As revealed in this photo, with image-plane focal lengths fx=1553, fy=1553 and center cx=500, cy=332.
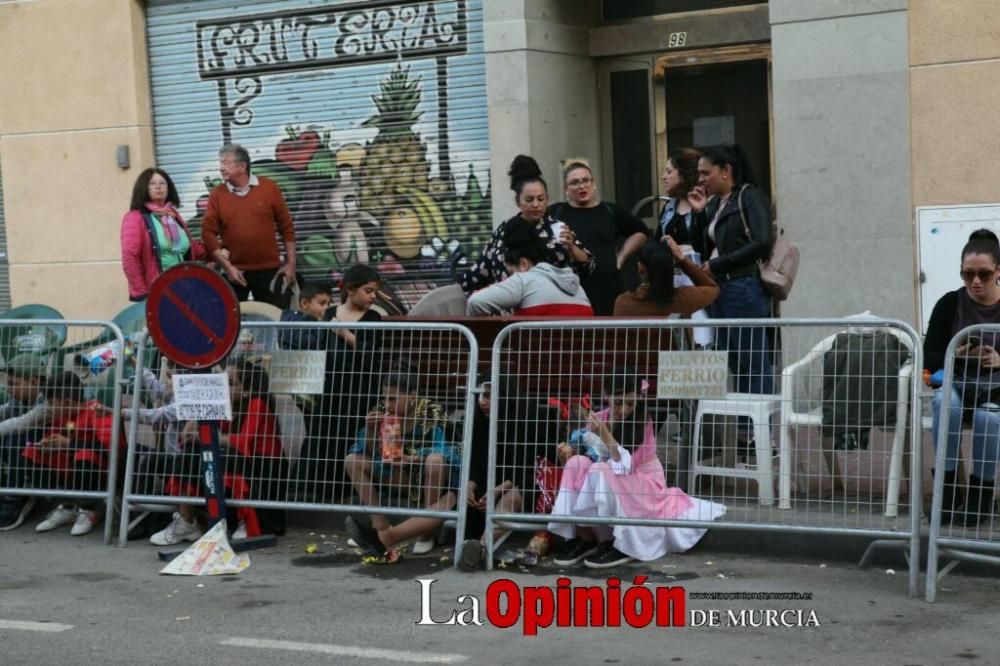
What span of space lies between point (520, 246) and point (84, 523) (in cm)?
309

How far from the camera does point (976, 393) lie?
7.14m

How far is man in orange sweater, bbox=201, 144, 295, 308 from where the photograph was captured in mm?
12172

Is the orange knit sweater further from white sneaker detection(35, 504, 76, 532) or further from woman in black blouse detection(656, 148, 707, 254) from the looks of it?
woman in black blouse detection(656, 148, 707, 254)

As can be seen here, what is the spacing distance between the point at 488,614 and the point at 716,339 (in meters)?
1.84

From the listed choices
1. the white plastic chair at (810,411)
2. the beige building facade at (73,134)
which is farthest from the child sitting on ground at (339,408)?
the beige building facade at (73,134)

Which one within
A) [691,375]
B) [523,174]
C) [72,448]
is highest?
[523,174]

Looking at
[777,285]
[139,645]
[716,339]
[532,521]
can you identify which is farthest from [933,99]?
[139,645]

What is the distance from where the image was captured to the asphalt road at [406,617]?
246 inches

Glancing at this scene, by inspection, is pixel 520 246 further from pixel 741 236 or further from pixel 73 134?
pixel 73 134

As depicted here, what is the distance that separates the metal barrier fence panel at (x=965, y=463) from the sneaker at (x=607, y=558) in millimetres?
1561

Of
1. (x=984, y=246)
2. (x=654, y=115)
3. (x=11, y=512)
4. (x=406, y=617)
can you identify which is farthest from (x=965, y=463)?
(x=654, y=115)

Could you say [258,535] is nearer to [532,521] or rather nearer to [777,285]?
[532,521]

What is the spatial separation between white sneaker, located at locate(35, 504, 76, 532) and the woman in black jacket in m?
4.20

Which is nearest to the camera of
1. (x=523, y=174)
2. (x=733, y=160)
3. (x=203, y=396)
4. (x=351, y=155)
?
(x=203, y=396)
